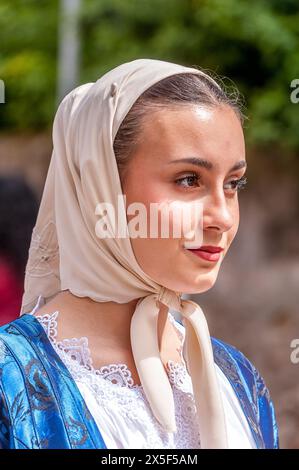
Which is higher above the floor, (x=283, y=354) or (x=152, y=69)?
(x=152, y=69)

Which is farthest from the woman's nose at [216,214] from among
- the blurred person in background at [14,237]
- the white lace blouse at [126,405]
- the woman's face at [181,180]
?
the blurred person in background at [14,237]

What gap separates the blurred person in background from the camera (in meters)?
3.07

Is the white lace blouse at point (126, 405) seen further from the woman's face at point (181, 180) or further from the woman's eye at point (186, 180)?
the woman's eye at point (186, 180)

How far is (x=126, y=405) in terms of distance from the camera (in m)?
1.37

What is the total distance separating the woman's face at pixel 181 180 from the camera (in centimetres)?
135

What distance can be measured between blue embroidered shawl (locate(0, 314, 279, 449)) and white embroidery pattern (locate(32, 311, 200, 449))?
0.06ft

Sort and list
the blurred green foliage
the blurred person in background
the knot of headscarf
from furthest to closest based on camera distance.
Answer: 1. the blurred green foliage
2. the blurred person in background
3. the knot of headscarf

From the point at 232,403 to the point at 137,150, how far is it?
46 centimetres

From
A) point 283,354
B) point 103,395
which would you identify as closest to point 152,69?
point 103,395

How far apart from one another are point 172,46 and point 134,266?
606cm

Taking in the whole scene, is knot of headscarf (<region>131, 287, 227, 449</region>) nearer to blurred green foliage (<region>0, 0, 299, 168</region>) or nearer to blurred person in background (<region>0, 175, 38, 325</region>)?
blurred person in background (<region>0, 175, 38, 325</region>)

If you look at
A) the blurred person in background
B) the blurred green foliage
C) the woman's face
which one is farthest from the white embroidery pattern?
the blurred green foliage
